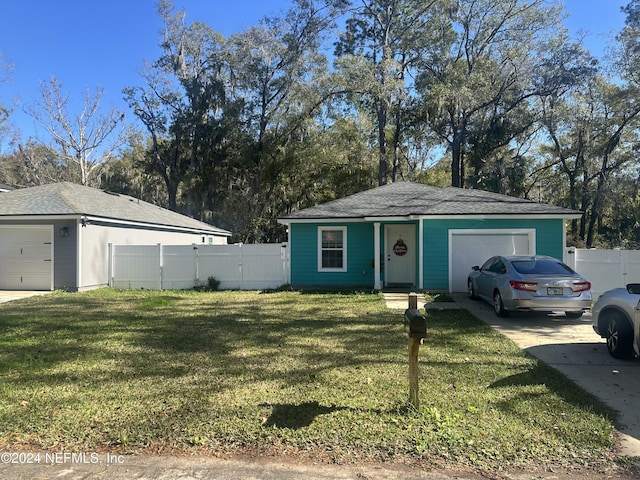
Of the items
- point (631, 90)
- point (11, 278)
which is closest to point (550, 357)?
point (11, 278)

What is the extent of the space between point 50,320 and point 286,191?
23.3 m

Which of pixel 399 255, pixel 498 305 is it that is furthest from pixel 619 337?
pixel 399 255

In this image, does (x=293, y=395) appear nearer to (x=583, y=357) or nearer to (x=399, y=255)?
(x=583, y=357)

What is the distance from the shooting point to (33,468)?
10.9 ft

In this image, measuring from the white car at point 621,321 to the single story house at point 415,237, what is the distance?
7.07 meters

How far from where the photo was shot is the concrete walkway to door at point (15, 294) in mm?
12554

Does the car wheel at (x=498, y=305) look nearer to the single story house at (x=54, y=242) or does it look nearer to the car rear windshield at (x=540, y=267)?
the car rear windshield at (x=540, y=267)

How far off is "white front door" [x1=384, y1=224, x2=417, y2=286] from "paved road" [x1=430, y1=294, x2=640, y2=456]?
484cm

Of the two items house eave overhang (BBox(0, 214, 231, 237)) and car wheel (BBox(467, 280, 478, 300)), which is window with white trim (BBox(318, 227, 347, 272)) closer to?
car wheel (BBox(467, 280, 478, 300))

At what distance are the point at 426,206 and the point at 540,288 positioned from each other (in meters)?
6.36

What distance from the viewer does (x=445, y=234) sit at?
45.2ft

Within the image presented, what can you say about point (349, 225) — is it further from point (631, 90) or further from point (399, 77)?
point (631, 90)

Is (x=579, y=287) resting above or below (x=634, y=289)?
below

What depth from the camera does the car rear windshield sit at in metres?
9.25
